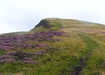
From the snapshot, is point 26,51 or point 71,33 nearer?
point 26,51

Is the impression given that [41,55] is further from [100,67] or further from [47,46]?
[100,67]

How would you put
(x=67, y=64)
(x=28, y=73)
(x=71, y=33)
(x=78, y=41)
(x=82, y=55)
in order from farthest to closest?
(x=71, y=33) → (x=78, y=41) → (x=82, y=55) → (x=67, y=64) → (x=28, y=73)

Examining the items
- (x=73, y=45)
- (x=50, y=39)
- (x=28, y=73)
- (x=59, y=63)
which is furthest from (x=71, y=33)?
(x=28, y=73)

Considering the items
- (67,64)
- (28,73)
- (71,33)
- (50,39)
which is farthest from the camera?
(71,33)

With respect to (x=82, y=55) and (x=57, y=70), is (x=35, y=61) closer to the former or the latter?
(x=57, y=70)

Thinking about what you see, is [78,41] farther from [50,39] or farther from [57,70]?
[57,70]

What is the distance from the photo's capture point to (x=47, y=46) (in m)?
84.8

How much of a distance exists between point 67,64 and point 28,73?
38.5 feet

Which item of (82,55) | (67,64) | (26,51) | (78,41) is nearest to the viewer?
(67,64)

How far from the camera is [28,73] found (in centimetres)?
6500

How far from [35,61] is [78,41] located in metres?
21.5

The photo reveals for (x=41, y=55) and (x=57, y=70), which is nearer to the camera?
(x=57, y=70)

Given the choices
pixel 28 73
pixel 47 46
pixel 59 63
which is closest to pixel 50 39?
pixel 47 46

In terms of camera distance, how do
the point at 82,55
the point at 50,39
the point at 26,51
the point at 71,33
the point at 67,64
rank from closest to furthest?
the point at 67,64 < the point at 82,55 < the point at 26,51 < the point at 50,39 < the point at 71,33
